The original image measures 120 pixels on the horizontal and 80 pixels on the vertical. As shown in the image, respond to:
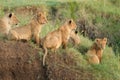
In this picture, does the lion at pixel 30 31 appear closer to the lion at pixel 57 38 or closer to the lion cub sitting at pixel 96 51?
the lion at pixel 57 38

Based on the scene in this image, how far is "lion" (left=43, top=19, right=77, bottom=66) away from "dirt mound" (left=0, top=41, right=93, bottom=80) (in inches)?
8.7

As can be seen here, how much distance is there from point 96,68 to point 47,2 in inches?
216

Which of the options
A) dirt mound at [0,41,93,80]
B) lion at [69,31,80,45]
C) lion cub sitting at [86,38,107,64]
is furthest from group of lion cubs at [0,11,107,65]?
lion at [69,31,80,45]

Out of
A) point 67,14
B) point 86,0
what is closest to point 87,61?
point 67,14

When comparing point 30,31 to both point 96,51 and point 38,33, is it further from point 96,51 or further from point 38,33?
point 96,51

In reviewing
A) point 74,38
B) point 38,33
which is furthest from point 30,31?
point 74,38

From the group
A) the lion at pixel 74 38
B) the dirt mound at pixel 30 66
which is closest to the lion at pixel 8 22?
the dirt mound at pixel 30 66

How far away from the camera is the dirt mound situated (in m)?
14.0

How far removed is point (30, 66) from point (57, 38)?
33.5 inches

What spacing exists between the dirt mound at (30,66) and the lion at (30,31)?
0.16 m

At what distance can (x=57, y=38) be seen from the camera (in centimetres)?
1414

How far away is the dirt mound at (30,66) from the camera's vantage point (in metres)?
14.0

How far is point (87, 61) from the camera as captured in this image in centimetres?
1462

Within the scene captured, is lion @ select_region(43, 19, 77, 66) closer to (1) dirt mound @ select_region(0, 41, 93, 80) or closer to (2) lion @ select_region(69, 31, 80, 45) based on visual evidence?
(1) dirt mound @ select_region(0, 41, 93, 80)
